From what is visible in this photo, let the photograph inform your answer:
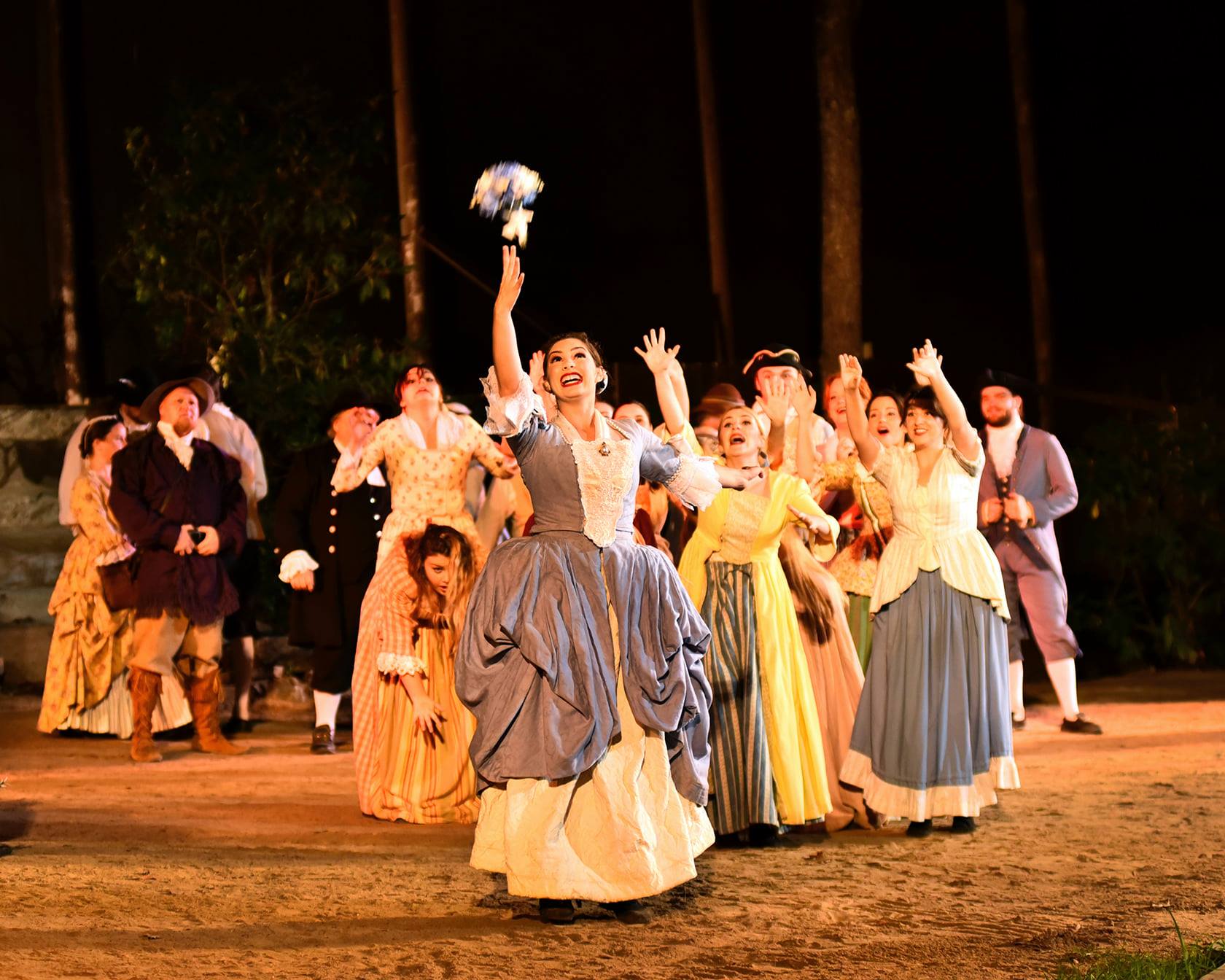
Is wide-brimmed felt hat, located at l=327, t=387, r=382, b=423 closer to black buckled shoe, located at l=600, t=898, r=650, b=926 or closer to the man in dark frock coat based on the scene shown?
the man in dark frock coat

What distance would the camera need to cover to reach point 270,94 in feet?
34.7

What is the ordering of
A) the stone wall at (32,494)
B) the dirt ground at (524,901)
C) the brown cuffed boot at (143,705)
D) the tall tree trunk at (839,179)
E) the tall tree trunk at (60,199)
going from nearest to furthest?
the dirt ground at (524,901) → the brown cuffed boot at (143,705) → the stone wall at (32,494) → the tall tree trunk at (839,179) → the tall tree trunk at (60,199)

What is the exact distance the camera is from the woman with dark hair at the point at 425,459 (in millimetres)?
6867

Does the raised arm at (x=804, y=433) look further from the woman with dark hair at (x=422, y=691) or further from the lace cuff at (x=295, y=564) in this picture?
the lace cuff at (x=295, y=564)

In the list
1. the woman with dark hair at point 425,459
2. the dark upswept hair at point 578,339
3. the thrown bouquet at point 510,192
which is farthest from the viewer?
the woman with dark hair at point 425,459

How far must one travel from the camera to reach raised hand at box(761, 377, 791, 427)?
599 centimetres

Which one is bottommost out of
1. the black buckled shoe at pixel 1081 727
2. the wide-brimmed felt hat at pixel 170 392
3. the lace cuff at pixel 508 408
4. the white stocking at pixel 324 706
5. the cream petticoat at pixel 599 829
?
the black buckled shoe at pixel 1081 727

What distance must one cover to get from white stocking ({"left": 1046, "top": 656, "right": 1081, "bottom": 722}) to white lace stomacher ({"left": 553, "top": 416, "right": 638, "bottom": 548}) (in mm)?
4258

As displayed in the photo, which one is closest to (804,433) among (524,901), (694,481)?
(694,481)

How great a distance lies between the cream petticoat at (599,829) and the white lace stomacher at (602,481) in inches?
9.9

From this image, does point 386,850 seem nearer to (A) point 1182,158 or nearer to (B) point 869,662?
(B) point 869,662

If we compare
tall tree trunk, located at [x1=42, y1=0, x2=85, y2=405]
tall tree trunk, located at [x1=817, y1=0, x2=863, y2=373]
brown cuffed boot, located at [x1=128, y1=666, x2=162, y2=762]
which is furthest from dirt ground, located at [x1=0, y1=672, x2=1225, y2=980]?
tall tree trunk, located at [x1=42, y1=0, x2=85, y2=405]

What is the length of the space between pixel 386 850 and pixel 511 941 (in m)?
1.32

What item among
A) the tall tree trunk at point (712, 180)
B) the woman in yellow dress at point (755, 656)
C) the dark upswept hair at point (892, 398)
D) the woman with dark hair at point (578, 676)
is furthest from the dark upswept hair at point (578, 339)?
the tall tree trunk at point (712, 180)
